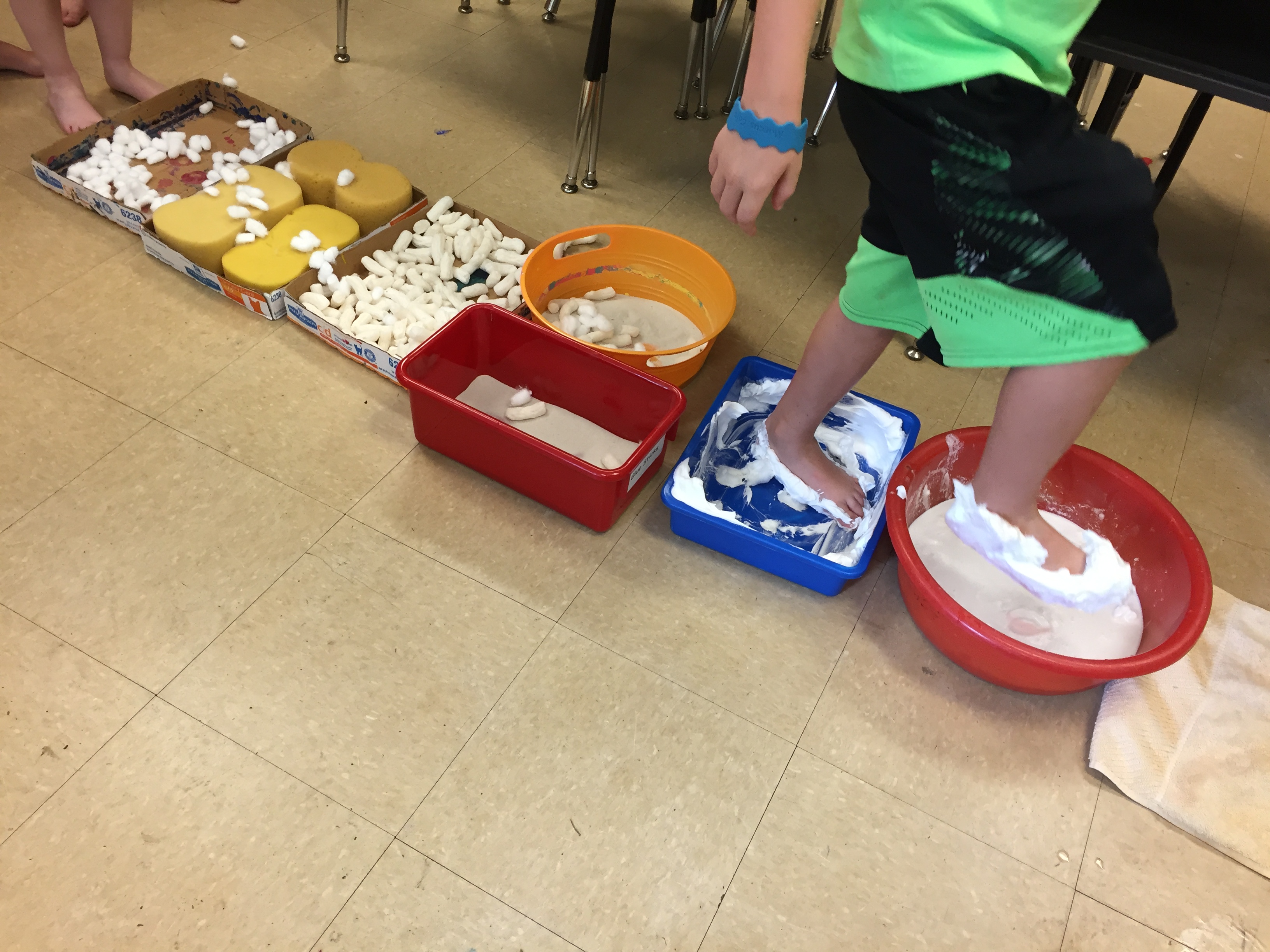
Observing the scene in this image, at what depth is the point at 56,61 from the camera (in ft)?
4.99

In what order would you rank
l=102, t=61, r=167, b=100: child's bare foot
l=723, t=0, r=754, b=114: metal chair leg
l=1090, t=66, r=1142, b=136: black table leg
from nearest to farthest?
l=1090, t=66, r=1142, b=136: black table leg → l=102, t=61, r=167, b=100: child's bare foot → l=723, t=0, r=754, b=114: metal chair leg

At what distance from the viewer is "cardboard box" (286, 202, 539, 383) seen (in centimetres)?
122

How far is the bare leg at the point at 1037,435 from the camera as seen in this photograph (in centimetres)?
79

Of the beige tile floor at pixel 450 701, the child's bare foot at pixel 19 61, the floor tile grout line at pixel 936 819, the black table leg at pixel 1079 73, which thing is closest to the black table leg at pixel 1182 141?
the black table leg at pixel 1079 73

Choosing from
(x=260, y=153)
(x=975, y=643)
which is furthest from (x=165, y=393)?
(x=975, y=643)

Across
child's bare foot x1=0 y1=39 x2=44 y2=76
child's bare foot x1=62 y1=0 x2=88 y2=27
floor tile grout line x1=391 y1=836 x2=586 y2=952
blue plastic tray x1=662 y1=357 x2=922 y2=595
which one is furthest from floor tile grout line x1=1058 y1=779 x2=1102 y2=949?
child's bare foot x1=62 y1=0 x2=88 y2=27

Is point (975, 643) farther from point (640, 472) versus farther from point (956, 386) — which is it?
point (956, 386)

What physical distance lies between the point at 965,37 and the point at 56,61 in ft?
5.14

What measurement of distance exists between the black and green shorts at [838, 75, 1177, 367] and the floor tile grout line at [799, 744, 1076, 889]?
443 mm

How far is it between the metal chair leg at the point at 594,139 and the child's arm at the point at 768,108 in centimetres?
80

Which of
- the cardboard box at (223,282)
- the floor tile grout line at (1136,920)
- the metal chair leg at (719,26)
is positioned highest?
the metal chair leg at (719,26)

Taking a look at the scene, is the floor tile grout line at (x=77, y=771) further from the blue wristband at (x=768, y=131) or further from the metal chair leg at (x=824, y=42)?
the metal chair leg at (x=824, y=42)

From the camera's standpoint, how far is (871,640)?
104 centimetres

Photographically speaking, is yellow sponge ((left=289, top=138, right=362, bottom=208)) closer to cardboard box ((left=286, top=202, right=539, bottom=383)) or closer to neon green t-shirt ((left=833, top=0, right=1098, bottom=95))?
cardboard box ((left=286, top=202, right=539, bottom=383))
